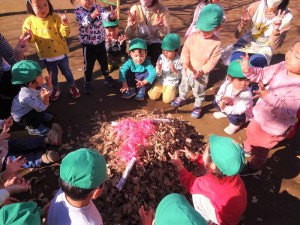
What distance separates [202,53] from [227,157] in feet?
8.88

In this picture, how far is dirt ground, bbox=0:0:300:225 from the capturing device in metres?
4.12

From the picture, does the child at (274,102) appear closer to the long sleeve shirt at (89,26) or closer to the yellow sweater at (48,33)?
the long sleeve shirt at (89,26)

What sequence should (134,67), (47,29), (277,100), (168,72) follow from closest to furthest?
(277,100)
(47,29)
(168,72)
(134,67)

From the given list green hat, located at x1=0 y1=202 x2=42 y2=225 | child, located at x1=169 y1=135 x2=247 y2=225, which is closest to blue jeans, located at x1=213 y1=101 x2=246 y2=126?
child, located at x1=169 y1=135 x2=247 y2=225

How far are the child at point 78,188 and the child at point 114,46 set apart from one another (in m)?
4.23

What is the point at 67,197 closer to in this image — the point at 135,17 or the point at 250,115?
the point at 250,115

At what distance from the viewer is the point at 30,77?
4.22m

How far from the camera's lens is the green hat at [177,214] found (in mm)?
1938

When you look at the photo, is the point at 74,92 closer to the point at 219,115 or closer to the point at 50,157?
the point at 50,157

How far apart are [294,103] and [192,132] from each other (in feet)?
6.19

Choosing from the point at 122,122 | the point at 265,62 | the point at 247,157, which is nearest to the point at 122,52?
the point at 122,122

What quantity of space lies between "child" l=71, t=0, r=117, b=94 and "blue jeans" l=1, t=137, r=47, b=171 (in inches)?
70.8

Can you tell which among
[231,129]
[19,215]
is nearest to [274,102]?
[231,129]

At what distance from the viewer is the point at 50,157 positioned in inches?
170
